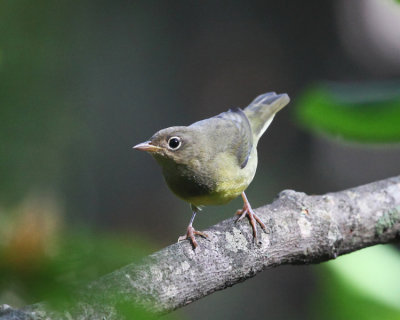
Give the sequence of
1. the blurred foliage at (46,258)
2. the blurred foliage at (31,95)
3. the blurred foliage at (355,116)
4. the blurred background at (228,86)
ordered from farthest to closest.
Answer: the blurred background at (228,86)
the blurred foliage at (355,116)
the blurred foliage at (31,95)
the blurred foliage at (46,258)

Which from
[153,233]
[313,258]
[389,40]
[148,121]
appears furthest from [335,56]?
[313,258]

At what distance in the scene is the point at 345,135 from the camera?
1.88m

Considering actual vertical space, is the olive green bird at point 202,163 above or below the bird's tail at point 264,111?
below

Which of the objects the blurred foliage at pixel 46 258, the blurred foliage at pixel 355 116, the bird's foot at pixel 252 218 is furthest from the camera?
the bird's foot at pixel 252 218

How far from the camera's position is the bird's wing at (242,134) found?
3.65 meters

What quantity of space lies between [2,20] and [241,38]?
7.37m

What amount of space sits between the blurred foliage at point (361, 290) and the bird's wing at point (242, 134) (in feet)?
4.64

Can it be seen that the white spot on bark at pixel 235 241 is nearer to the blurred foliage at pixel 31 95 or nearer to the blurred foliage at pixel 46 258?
the blurred foliage at pixel 31 95

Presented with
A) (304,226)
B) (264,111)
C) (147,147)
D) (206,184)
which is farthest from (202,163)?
(264,111)

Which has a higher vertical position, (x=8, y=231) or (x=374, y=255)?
(x=8, y=231)

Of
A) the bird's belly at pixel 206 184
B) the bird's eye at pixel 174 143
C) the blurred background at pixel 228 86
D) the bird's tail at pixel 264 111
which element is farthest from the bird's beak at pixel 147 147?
the blurred background at pixel 228 86

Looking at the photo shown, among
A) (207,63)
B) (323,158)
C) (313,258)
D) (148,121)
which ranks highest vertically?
(207,63)

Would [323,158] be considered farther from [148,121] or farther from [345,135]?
[345,135]

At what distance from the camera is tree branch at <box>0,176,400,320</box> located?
85.0 inches
